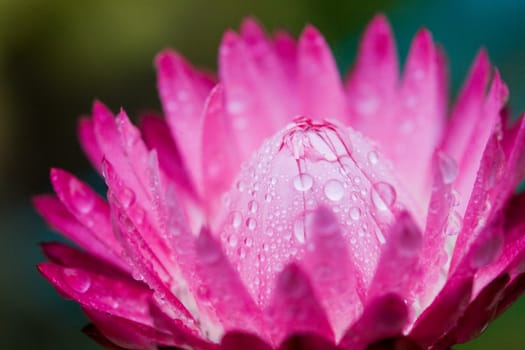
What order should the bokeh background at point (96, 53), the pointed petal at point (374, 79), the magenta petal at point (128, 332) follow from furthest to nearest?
1. the bokeh background at point (96, 53)
2. the pointed petal at point (374, 79)
3. the magenta petal at point (128, 332)

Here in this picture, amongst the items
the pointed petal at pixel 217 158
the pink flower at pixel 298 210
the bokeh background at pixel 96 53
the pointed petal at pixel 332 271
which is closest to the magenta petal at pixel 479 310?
the pink flower at pixel 298 210

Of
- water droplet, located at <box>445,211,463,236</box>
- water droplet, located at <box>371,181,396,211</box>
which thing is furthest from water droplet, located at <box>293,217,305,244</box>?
water droplet, located at <box>445,211,463,236</box>

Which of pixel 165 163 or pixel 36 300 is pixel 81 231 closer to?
→ pixel 165 163

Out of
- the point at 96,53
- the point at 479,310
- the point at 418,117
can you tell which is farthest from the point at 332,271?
the point at 96,53

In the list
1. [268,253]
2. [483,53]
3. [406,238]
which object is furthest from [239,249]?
[483,53]

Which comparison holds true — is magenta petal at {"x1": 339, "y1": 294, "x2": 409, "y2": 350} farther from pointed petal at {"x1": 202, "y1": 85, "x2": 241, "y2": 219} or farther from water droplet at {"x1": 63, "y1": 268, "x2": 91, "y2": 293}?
pointed petal at {"x1": 202, "y1": 85, "x2": 241, "y2": 219}

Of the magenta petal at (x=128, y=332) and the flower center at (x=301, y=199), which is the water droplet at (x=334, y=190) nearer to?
the flower center at (x=301, y=199)
